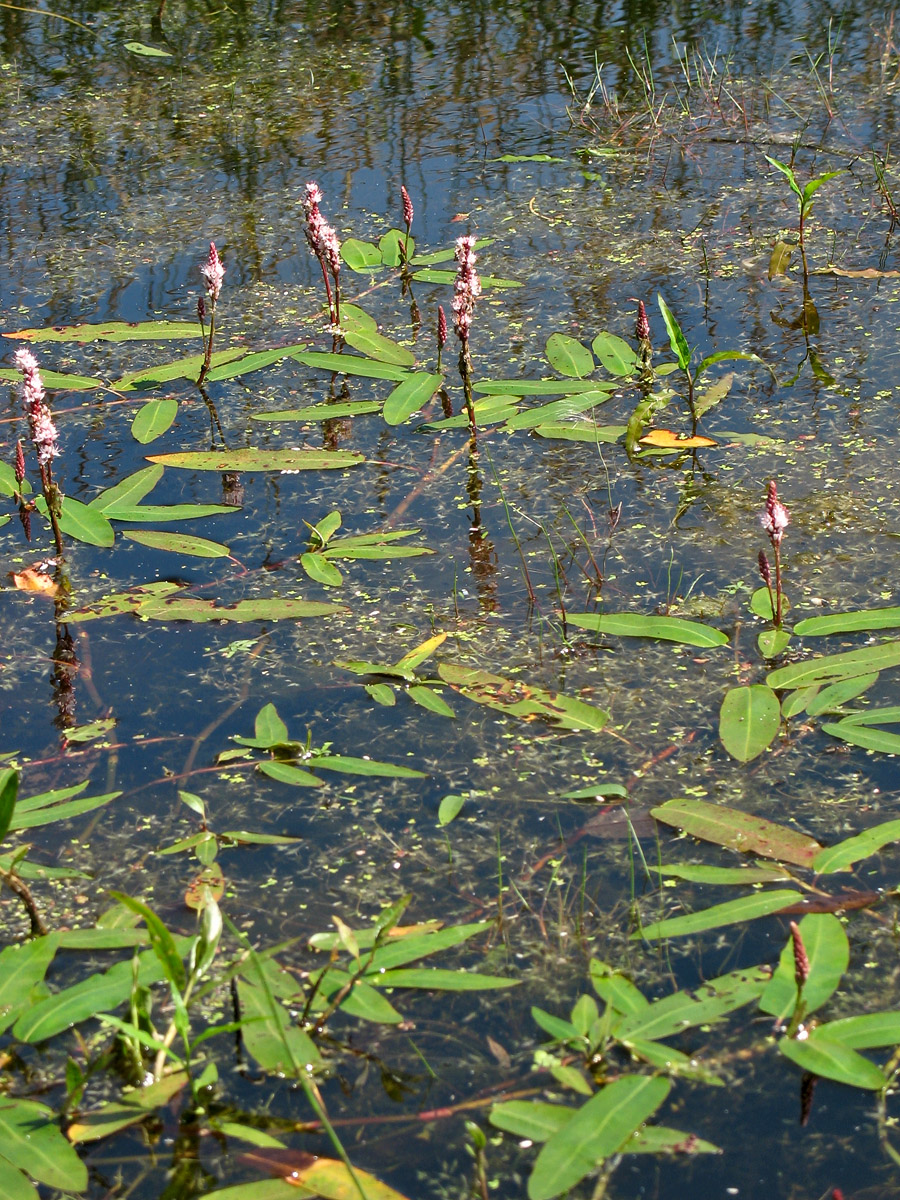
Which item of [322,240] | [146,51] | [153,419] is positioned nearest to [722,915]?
[153,419]

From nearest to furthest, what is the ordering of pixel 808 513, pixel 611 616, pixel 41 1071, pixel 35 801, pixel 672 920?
pixel 41 1071 → pixel 672 920 → pixel 35 801 → pixel 611 616 → pixel 808 513

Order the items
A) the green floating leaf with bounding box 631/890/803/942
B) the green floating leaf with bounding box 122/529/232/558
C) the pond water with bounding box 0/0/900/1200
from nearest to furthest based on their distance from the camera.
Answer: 1. the pond water with bounding box 0/0/900/1200
2. the green floating leaf with bounding box 631/890/803/942
3. the green floating leaf with bounding box 122/529/232/558

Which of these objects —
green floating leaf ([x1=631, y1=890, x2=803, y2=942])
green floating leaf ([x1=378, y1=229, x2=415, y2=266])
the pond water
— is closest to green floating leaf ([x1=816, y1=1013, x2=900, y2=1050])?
the pond water

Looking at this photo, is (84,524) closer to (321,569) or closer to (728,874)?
(321,569)

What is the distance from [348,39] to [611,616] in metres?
3.84

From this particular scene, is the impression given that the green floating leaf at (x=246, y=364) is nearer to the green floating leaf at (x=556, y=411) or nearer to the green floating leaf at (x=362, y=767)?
the green floating leaf at (x=556, y=411)

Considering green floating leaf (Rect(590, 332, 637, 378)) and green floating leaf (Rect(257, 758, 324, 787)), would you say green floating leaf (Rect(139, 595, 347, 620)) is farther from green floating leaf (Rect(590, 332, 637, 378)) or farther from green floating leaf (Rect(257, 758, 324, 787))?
green floating leaf (Rect(590, 332, 637, 378))

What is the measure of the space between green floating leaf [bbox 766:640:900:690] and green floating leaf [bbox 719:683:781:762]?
4 centimetres

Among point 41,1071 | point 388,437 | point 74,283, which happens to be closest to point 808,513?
point 388,437

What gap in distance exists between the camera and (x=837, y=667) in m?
1.95

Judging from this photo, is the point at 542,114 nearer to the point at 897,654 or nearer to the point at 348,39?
the point at 348,39

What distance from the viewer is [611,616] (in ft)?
6.91

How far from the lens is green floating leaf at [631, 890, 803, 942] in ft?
5.05

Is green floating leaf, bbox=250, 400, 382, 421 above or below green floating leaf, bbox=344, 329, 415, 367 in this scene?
below
